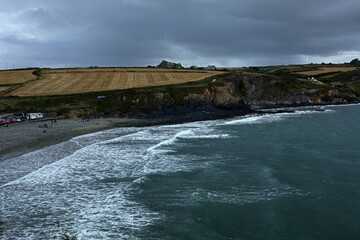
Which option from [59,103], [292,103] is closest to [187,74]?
[292,103]

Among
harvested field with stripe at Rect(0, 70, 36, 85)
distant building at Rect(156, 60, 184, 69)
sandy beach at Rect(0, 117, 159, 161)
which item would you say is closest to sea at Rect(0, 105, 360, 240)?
sandy beach at Rect(0, 117, 159, 161)

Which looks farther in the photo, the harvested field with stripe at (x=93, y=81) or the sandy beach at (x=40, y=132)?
the harvested field with stripe at (x=93, y=81)

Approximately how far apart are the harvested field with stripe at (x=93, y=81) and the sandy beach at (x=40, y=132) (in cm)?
2248

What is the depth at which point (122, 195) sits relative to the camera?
19047 mm

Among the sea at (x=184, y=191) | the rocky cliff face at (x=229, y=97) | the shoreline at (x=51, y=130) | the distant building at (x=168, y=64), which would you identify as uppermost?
the distant building at (x=168, y=64)

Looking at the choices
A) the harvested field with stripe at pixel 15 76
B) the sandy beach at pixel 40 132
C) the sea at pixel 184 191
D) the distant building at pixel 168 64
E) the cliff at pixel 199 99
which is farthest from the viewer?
the distant building at pixel 168 64

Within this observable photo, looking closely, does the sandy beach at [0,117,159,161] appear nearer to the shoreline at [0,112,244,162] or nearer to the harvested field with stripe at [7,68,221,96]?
the shoreline at [0,112,244,162]

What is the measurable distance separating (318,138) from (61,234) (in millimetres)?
35351

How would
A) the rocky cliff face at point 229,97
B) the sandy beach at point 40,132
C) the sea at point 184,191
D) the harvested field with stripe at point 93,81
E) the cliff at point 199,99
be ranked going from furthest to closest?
the harvested field with stripe at point 93,81 → the rocky cliff face at point 229,97 → the cliff at point 199,99 → the sandy beach at point 40,132 → the sea at point 184,191

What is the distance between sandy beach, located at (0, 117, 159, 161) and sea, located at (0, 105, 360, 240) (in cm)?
306

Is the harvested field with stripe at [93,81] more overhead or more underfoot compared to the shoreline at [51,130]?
more overhead

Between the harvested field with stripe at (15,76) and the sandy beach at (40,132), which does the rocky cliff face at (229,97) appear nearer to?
the sandy beach at (40,132)

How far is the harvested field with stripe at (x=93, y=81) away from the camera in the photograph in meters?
76.0

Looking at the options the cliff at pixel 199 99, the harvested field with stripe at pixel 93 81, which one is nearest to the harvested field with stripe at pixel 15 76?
the harvested field with stripe at pixel 93 81
